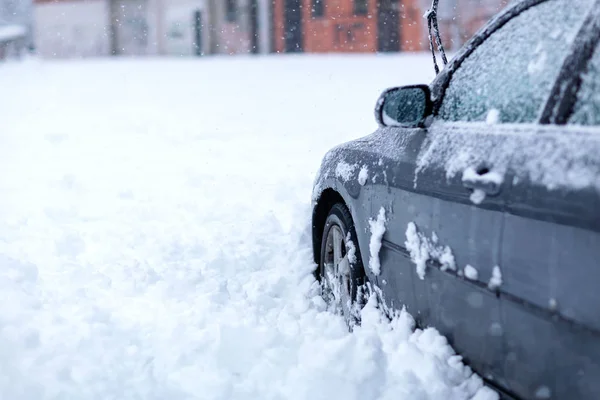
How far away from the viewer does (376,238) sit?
11.1 feet

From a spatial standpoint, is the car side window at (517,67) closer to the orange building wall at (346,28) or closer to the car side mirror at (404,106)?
the car side mirror at (404,106)

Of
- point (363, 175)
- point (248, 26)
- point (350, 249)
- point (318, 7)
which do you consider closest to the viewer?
point (363, 175)

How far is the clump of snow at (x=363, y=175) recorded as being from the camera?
3.58 metres

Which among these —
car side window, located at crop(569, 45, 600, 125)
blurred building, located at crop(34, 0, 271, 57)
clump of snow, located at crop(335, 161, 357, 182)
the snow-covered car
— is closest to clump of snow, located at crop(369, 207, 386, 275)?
the snow-covered car

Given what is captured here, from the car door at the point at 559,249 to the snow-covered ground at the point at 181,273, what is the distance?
459mm

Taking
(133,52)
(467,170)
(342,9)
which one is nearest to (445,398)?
(467,170)

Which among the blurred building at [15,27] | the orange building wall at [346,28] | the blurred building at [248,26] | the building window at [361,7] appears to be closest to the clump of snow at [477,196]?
the blurred building at [248,26]

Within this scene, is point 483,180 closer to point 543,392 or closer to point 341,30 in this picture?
point 543,392

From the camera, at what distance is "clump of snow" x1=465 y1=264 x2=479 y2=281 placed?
244cm

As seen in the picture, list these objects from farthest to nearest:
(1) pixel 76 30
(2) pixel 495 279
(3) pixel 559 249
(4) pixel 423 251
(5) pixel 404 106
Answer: (1) pixel 76 30
(5) pixel 404 106
(4) pixel 423 251
(2) pixel 495 279
(3) pixel 559 249

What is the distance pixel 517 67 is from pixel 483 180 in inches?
18.6

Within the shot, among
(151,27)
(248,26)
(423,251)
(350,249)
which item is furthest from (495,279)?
(151,27)

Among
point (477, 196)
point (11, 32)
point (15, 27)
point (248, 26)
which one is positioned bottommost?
point (477, 196)

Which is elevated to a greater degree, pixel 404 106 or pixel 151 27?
pixel 151 27
